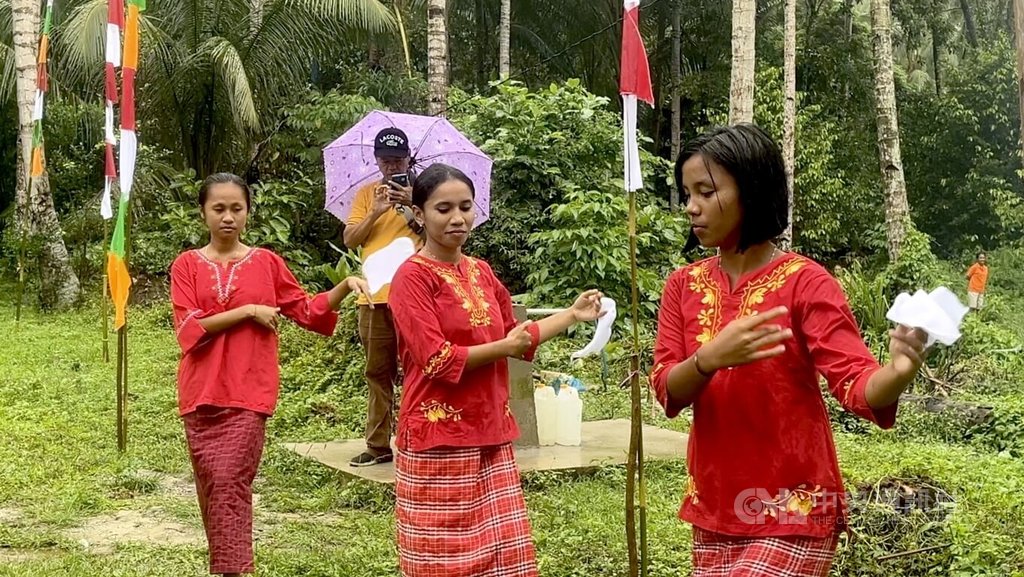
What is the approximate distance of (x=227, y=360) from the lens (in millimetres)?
3645

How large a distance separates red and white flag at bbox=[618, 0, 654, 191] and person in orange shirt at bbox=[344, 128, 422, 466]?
1731 mm

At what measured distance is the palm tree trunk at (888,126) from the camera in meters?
13.6

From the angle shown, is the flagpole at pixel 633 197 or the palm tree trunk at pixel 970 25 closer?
the flagpole at pixel 633 197

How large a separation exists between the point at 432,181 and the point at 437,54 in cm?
690

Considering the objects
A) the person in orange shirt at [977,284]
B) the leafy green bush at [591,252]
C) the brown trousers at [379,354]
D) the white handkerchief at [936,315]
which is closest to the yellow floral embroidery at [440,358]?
the white handkerchief at [936,315]

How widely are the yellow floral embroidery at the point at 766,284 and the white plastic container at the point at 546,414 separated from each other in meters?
3.92

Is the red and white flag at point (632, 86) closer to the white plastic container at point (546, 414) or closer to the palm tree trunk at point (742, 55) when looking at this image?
the white plastic container at point (546, 414)

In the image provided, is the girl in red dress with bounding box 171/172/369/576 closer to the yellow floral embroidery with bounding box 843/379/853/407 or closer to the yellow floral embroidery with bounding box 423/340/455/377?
the yellow floral embroidery with bounding box 423/340/455/377

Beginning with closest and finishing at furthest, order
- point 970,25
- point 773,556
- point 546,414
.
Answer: point 773,556, point 546,414, point 970,25

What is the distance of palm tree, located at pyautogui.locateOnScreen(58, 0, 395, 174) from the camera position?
42.2 feet

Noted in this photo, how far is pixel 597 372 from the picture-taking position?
9086 millimetres

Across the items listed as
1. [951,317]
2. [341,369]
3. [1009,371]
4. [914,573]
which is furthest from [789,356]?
[1009,371]

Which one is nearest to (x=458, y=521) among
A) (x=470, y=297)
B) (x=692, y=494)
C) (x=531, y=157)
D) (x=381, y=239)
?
(x=470, y=297)

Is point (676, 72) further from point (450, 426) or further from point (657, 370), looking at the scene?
point (657, 370)
